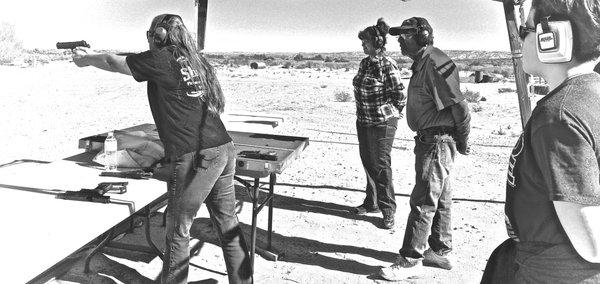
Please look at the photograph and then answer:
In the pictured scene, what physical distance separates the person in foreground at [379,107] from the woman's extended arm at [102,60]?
2.44 m

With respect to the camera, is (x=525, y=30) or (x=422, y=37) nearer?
(x=525, y=30)

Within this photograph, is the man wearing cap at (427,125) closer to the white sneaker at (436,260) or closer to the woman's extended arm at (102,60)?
the white sneaker at (436,260)

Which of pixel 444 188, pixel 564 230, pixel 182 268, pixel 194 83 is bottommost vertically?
pixel 182 268

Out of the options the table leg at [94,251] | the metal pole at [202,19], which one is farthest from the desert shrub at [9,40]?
the table leg at [94,251]

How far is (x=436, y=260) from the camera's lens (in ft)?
13.1

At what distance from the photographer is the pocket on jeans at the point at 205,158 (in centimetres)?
274

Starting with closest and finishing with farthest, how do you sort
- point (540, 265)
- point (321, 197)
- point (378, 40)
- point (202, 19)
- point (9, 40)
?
point (540, 265) → point (202, 19) → point (378, 40) → point (321, 197) → point (9, 40)

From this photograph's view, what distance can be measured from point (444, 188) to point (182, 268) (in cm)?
196

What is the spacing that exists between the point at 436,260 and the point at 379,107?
1.42 metres

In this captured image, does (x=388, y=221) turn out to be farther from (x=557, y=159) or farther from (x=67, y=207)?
(x=557, y=159)

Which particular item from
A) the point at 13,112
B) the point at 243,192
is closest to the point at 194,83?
the point at 243,192

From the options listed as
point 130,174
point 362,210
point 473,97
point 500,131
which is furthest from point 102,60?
point 473,97

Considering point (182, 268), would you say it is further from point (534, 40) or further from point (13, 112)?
point (13, 112)

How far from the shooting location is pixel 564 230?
1415 millimetres
